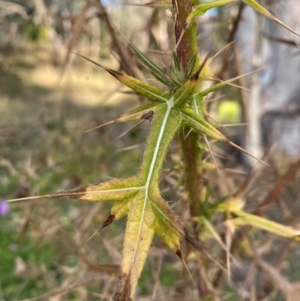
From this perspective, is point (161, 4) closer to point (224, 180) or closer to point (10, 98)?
point (224, 180)

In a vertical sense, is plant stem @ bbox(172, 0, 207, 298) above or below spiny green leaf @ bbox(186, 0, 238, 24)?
below

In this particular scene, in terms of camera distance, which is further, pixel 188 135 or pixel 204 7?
pixel 188 135

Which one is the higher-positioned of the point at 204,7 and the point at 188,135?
the point at 204,7

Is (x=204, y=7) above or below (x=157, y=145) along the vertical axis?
above

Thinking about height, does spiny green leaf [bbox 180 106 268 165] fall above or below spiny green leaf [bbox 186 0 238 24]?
below

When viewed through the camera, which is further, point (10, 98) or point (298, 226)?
point (10, 98)

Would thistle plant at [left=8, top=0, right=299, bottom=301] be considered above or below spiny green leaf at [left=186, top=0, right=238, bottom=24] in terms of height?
below

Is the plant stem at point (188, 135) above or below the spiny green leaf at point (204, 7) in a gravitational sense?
below

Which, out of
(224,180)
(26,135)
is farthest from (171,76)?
(26,135)
